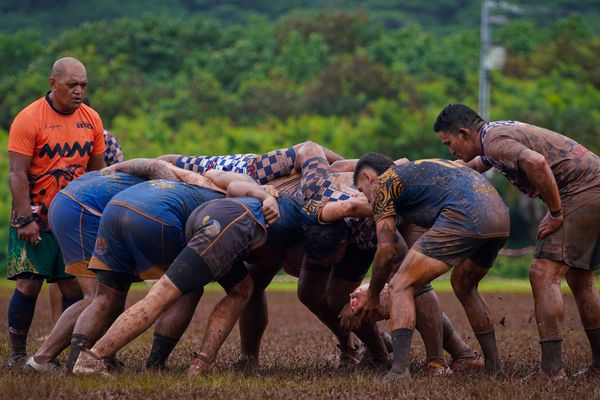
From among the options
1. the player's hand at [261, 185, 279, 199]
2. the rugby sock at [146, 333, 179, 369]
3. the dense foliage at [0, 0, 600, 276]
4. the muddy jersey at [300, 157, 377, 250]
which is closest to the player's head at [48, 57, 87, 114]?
the player's hand at [261, 185, 279, 199]

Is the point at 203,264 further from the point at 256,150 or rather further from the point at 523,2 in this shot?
the point at 523,2

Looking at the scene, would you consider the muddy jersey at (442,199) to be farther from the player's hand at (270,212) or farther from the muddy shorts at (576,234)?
the player's hand at (270,212)

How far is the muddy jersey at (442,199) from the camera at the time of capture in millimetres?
8141

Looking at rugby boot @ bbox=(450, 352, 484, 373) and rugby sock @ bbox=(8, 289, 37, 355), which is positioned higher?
rugby sock @ bbox=(8, 289, 37, 355)

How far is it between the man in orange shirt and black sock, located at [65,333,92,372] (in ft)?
4.55

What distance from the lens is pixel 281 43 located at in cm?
5838

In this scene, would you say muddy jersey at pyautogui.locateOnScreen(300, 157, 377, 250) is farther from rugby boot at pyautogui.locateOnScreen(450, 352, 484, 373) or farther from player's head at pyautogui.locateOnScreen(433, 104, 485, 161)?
rugby boot at pyautogui.locateOnScreen(450, 352, 484, 373)

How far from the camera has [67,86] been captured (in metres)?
9.52

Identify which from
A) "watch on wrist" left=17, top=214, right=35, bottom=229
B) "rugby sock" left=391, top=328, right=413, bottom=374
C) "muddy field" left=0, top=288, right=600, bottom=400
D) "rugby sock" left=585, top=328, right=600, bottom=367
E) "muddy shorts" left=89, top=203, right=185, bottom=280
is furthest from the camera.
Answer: "watch on wrist" left=17, top=214, right=35, bottom=229

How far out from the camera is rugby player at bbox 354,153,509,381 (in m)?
8.10

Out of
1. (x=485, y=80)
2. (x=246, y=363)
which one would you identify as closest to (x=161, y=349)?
(x=246, y=363)

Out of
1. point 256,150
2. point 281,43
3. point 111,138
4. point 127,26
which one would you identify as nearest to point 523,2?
point 281,43

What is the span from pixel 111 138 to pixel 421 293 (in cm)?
446

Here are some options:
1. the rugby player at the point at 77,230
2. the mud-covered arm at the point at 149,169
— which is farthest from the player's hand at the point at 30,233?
the mud-covered arm at the point at 149,169
